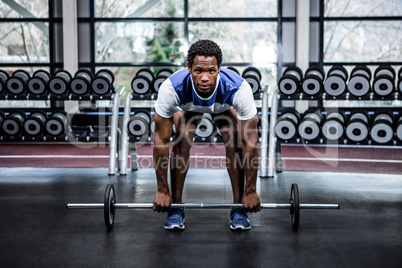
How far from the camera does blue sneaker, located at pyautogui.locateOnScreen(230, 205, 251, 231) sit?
6.68 ft

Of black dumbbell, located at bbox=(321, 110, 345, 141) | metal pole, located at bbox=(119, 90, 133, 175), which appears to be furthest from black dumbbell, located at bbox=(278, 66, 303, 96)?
metal pole, located at bbox=(119, 90, 133, 175)

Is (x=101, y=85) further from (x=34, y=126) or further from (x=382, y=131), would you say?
(x=382, y=131)

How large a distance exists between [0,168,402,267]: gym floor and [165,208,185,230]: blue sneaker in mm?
39

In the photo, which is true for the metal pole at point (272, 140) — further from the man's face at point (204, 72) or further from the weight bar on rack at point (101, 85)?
the man's face at point (204, 72)

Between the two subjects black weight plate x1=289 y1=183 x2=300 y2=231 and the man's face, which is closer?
the man's face

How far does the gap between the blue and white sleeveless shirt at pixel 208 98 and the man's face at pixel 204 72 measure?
8 centimetres

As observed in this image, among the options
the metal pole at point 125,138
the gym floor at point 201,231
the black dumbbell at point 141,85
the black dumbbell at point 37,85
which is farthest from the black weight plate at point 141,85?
the gym floor at point 201,231

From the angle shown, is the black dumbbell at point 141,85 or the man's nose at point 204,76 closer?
the man's nose at point 204,76

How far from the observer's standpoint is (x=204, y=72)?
1726 millimetres

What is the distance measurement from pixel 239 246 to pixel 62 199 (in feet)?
4.68

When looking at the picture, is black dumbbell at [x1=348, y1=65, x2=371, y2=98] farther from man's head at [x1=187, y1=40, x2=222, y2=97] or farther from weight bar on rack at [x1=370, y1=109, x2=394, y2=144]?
man's head at [x1=187, y1=40, x2=222, y2=97]

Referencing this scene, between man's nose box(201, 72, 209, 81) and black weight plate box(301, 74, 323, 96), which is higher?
black weight plate box(301, 74, 323, 96)

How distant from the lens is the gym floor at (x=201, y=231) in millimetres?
1652

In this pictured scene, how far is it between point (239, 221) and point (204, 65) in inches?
31.1
